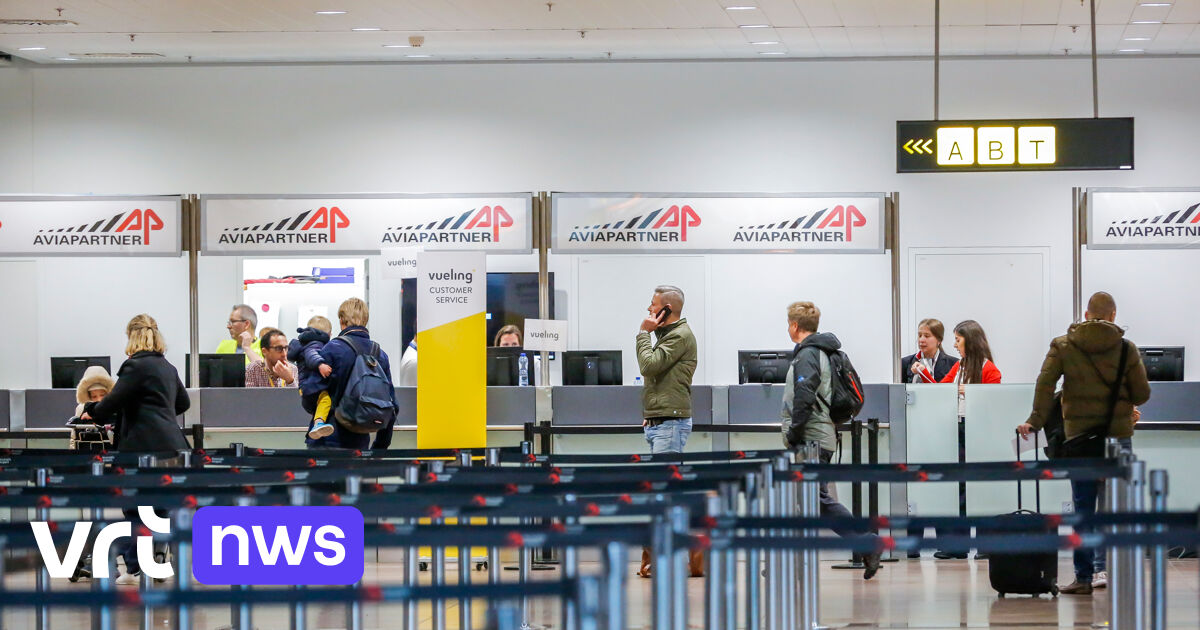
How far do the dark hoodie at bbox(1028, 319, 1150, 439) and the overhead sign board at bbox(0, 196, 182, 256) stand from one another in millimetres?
5687

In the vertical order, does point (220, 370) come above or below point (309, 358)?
below

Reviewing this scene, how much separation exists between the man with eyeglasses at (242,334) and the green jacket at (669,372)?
4444 millimetres

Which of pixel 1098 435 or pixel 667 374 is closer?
pixel 1098 435

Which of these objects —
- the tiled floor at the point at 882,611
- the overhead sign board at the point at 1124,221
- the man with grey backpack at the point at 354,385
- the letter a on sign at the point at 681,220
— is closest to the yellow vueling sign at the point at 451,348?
the man with grey backpack at the point at 354,385

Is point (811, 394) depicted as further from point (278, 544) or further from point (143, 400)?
point (278, 544)

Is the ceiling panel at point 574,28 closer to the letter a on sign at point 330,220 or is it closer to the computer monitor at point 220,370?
the letter a on sign at point 330,220

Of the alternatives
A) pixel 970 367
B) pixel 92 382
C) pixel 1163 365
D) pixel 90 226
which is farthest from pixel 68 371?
pixel 1163 365

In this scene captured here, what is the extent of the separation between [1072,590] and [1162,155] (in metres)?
7.29

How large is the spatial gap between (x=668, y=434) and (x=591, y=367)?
2.16 metres

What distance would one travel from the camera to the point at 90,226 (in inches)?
371

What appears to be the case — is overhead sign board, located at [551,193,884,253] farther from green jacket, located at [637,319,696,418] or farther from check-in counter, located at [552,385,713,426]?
green jacket, located at [637,319,696,418]

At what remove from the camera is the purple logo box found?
3346mm

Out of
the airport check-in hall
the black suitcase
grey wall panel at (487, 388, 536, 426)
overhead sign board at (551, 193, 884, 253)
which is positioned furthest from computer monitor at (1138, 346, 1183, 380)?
grey wall panel at (487, 388, 536, 426)

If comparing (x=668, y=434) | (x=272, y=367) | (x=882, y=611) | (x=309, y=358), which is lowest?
(x=882, y=611)
